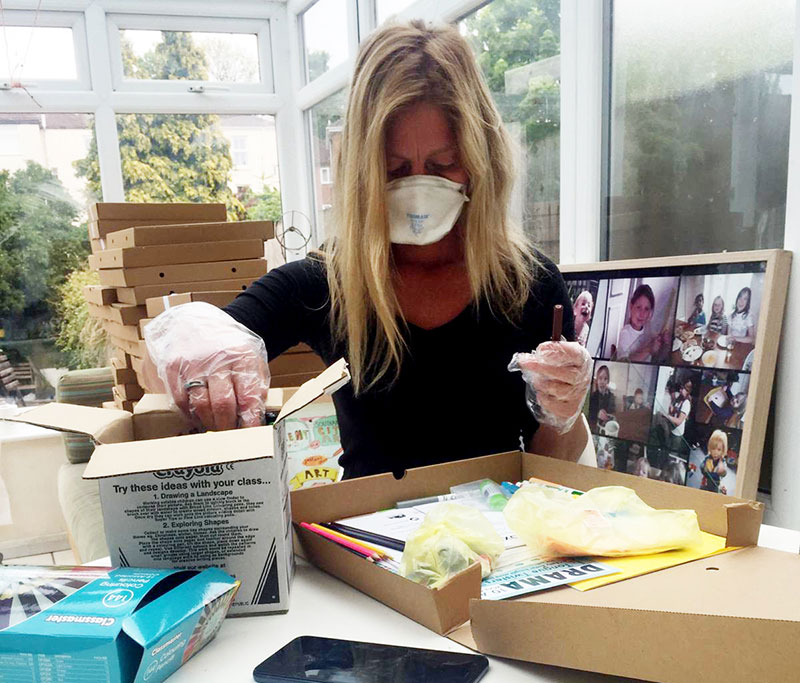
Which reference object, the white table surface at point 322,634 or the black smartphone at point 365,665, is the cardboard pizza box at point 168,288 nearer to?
the white table surface at point 322,634

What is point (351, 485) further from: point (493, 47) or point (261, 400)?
point (493, 47)

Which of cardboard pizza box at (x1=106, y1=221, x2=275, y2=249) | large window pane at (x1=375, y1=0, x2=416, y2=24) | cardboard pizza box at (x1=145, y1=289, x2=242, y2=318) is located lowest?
cardboard pizza box at (x1=145, y1=289, x2=242, y2=318)

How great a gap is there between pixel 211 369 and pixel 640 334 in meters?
1.01

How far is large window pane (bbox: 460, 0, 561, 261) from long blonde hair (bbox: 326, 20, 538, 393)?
2.25 feet

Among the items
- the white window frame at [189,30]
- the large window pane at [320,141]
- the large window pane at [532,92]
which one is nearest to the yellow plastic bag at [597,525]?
the large window pane at [532,92]

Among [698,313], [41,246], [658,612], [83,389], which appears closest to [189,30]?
[41,246]

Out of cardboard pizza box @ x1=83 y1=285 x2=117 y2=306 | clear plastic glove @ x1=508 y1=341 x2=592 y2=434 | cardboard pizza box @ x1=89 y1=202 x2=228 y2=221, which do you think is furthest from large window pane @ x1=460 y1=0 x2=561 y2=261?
cardboard pizza box @ x1=83 y1=285 x2=117 y2=306

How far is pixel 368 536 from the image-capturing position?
69cm

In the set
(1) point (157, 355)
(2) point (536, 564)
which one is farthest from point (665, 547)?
(1) point (157, 355)

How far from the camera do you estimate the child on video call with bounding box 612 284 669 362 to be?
1385 millimetres

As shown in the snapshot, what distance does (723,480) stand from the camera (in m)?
1.20

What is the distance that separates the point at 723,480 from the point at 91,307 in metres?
2.86

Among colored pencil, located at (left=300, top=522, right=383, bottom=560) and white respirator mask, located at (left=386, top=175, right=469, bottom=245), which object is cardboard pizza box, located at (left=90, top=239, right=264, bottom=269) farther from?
colored pencil, located at (left=300, top=522, right=383, bottom=560)

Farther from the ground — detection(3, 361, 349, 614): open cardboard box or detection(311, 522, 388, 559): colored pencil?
detection(3, 361, 349, 614): open cardboard box
